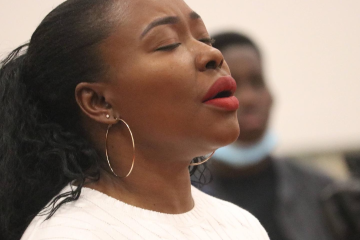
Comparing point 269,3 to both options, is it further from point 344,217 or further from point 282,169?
point 344,217

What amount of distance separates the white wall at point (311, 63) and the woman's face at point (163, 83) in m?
1.63

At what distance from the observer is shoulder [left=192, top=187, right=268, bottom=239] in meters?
1.38

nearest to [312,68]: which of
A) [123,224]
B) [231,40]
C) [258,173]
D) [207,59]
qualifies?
[231,40]

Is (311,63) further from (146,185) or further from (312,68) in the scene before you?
(146,185)

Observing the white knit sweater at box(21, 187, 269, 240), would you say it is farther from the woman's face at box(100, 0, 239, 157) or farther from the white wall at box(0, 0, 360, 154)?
the white wall at box(0, 0, 360, 154)

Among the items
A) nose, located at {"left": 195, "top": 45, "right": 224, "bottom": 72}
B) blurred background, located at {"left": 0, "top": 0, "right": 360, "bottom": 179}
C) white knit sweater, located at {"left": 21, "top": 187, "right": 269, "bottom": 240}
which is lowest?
blurred background, located at {"left": 0, "top": 0, "right": 360, "bottom": 179}

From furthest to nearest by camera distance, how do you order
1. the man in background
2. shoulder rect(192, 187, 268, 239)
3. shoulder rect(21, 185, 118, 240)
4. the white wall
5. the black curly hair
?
1. the white wall
2. the black curly hair
3. the man in background
4. shoulder rect(192, 187, 268, 239)
5. shoulder rect(21, 185, 118, 240)

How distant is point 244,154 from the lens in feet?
7.06

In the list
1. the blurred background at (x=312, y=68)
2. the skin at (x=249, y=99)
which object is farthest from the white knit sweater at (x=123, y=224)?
the blurred background at (x=312, y=68)

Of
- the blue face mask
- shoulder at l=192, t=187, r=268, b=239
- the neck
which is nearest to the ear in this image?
the neck

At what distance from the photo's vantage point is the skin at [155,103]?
1.19 m

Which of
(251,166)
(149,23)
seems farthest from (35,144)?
(251,166)

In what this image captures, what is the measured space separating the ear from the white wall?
1.67 metres

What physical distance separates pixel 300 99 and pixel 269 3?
20.5 inches
